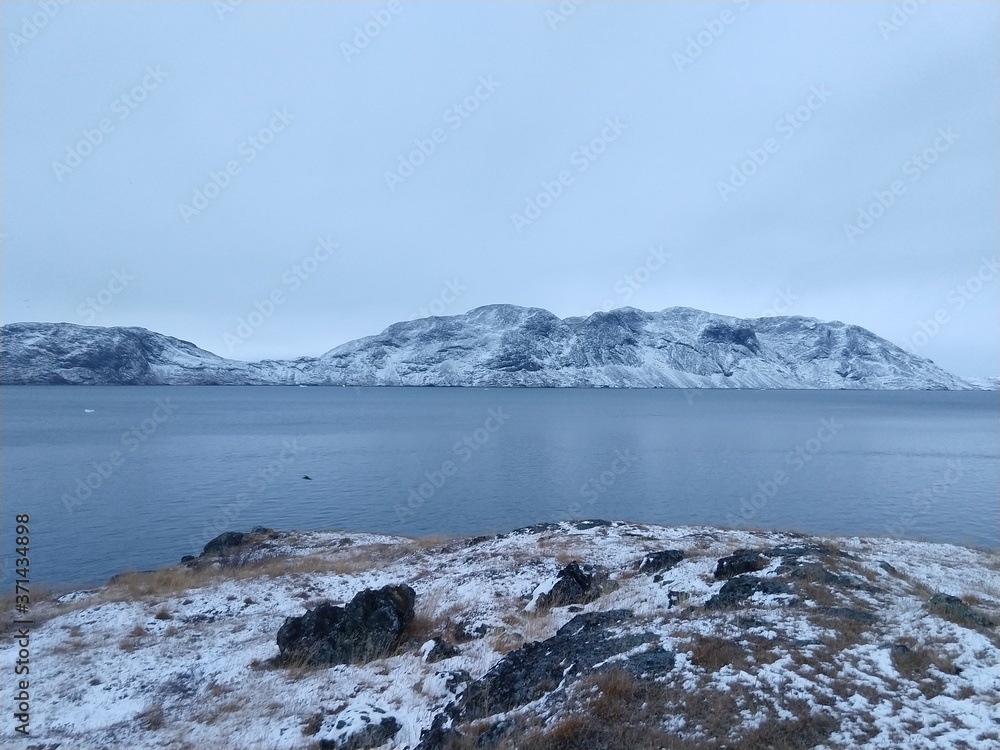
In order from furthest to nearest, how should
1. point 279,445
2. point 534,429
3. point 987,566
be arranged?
1. point 534,429
2. point 279,445
3. point 987,566

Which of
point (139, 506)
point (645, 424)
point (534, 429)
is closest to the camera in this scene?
point (139, 506)

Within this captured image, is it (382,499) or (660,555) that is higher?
(660,555)

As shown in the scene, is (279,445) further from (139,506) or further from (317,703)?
(317,703)

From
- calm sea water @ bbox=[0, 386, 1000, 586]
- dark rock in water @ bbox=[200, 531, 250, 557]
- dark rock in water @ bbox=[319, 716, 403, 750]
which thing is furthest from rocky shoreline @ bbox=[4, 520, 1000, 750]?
calm sea water @ bbox=[0, 386, 1000, 586]

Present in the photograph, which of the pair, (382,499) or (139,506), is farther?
(382,499)

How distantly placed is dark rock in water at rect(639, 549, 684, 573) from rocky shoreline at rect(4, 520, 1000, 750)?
0.42 ft

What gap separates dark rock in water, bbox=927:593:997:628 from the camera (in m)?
13.6

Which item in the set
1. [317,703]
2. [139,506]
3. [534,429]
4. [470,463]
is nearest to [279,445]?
[470,463]

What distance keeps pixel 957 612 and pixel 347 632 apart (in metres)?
15.9

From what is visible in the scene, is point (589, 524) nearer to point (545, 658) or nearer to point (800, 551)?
point (800, 551)

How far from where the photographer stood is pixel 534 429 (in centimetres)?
11644

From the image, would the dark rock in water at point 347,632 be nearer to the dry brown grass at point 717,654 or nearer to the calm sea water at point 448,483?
the dry brown grass at point 717,654

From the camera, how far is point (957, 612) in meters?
14.0

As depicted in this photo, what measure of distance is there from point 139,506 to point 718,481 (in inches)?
2154
